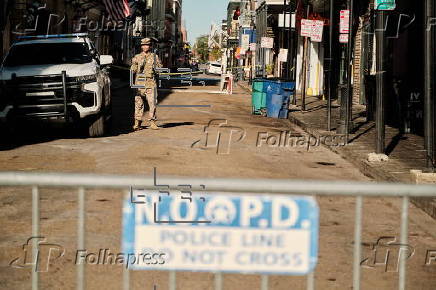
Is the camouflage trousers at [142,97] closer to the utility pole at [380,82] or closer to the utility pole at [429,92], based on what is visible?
the utility pole at [380,82]

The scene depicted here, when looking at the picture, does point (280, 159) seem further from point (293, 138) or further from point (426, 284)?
point (426, 284)

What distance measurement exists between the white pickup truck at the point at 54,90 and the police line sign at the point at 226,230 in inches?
477

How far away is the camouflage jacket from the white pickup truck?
768mm

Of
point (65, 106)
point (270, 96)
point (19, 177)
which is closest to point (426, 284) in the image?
point (19, 177)

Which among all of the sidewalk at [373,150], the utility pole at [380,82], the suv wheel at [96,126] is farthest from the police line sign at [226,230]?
the suv wheel at [96,126]

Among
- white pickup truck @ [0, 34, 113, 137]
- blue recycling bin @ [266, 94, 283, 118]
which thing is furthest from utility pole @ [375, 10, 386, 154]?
blue recycling bin @ [266, 94, 283, 118]

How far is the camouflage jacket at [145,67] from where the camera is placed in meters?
17.0

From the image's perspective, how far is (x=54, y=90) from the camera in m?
15.2

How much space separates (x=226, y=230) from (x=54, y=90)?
12.4 m

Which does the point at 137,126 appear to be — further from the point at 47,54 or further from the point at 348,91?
the point at 348,91

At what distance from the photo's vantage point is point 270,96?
79.3ft

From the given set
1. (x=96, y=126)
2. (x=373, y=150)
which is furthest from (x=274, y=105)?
(x=373, y=150)

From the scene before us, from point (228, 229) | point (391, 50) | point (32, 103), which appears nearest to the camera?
point (228, 229)

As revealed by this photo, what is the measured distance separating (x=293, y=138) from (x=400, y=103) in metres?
2.99
